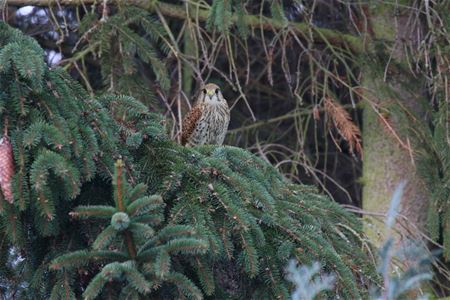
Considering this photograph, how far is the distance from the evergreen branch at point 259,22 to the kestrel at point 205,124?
0.53 metres

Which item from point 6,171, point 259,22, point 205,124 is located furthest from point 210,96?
point 6,171

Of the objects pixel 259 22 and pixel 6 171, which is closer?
pixel 6 171

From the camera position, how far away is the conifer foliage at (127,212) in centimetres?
290

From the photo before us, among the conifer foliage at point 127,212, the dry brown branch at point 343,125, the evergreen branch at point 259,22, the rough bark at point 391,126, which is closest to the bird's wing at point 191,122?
the evergreen branch at point 259,22

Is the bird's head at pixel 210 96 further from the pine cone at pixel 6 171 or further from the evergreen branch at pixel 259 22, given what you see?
the pine cone at pixel 6 171

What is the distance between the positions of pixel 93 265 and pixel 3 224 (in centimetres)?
33

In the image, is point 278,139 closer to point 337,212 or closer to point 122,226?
point 337,212

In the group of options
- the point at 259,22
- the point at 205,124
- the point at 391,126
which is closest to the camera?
the point at 205,124

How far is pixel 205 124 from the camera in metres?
5.27

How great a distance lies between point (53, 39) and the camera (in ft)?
21.0

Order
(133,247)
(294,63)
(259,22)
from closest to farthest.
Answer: (133,247), (259,22), (294,63)

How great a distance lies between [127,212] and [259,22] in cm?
328

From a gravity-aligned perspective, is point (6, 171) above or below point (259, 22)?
above

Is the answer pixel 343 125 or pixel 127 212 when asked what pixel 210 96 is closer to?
pixel 343 125
